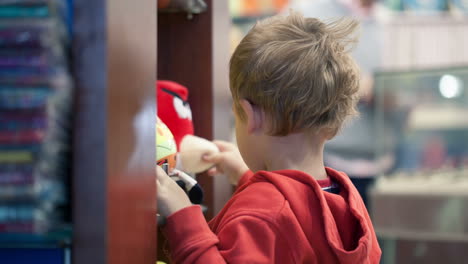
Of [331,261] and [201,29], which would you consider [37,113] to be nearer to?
[331,261]

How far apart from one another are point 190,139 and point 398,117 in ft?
7.00

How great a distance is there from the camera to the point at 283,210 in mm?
894

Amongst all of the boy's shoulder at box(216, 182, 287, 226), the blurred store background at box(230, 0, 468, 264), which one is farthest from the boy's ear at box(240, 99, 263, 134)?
the blurred store background at box(230, 0, 468, 264)

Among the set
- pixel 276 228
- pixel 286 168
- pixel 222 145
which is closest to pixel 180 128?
pixel 222 145

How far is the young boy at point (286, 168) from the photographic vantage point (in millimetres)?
873

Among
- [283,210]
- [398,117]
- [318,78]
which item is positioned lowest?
[398,117]

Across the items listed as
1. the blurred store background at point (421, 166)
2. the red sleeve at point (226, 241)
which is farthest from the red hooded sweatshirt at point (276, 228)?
the blurred store background at point (421, 166)

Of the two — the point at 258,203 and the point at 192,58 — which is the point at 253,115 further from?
the point at 192,58

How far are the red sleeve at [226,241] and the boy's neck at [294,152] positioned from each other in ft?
0.53

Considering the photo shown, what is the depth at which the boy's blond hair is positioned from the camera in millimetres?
963

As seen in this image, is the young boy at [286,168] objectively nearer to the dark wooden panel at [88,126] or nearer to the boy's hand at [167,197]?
the boy's hand at [167,197]

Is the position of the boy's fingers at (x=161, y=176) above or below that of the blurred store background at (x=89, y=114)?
below

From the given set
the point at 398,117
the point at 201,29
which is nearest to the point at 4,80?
the point at 201,29

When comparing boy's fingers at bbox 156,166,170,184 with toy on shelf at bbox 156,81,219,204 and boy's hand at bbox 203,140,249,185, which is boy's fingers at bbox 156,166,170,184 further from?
boy's hand at bbox 203,140,249,185
